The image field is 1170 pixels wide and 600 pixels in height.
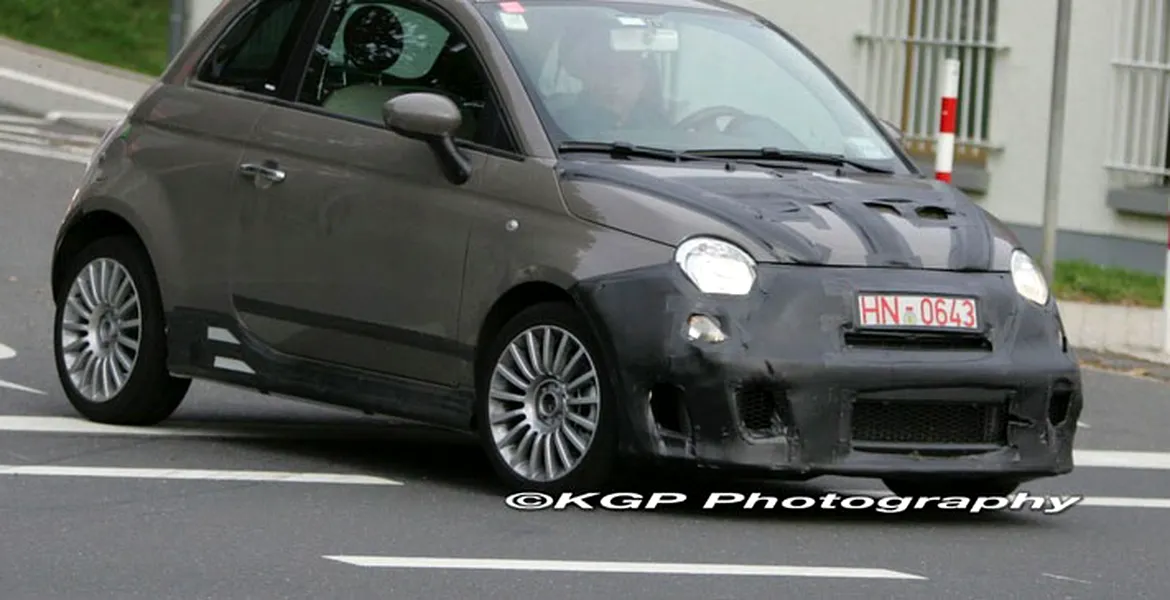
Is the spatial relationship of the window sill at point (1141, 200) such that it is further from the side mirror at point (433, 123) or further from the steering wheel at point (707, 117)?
the side mirror at point (433, 123)

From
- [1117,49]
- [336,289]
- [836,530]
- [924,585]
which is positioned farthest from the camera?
[1117,49]

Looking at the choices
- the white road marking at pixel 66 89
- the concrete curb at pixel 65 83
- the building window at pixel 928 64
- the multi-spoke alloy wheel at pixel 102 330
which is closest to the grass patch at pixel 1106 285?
the building window at pixel 928 64

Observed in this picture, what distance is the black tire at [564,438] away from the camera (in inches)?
346

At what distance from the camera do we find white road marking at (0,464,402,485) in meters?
9.28

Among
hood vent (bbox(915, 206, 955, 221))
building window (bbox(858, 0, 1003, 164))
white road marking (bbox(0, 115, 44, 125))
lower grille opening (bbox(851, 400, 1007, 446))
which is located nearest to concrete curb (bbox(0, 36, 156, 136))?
white road marking (bbox(0, 115, 44, 125))

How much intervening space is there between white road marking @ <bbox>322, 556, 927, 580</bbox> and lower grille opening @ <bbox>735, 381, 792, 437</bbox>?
2.66 ft

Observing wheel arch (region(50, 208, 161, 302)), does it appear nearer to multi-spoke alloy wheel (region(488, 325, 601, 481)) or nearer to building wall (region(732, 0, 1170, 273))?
multi-spoke alloy wheel (region(488, 325, 601, 481))

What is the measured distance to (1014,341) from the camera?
898 cm

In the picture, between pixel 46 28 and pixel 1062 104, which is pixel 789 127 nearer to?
pixel 1062 104

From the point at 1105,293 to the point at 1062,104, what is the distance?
56.1 inches

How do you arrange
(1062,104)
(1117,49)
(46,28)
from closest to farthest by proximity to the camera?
(1062,104)
(1117,49)
(46,28)

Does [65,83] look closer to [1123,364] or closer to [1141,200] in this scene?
[1141,200]

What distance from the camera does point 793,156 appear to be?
968cm

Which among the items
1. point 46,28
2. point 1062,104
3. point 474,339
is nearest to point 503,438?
point 474,339
